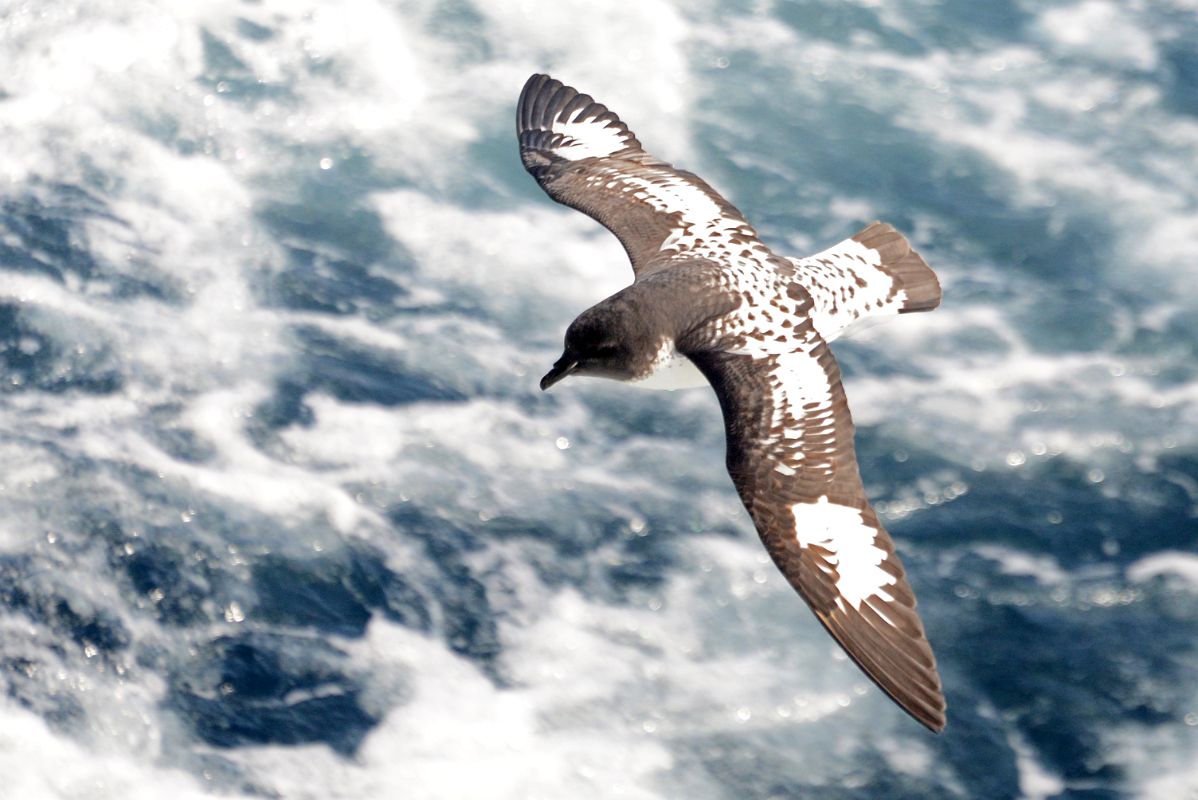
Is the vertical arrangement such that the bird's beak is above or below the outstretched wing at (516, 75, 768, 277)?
below

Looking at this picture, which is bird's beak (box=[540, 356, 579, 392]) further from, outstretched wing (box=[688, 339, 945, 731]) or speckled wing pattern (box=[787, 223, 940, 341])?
speckled wing pattern (box=[787, 223, 940, 341])

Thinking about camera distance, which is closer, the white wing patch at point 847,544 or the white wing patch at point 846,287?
the white wing patch at point 847,544

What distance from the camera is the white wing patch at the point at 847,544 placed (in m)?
8.60

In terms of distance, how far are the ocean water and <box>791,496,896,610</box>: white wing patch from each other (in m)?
3.85

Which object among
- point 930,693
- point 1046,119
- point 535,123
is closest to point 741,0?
point 1046,119

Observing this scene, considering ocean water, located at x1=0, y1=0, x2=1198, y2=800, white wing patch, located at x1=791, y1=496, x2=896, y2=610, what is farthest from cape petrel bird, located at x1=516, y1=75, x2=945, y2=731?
ocean water, located at x1=0, y1=0, x2=1198, y2=800

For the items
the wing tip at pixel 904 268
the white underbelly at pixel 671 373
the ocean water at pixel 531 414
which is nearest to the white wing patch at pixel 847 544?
the white underbelly at pixel 671 373

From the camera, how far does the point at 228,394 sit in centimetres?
1467

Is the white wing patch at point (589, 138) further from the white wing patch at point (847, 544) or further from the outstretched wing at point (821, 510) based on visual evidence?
the white wing patch at point (847, 544)

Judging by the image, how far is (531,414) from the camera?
14.7m

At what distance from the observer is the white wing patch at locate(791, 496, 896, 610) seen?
28.2 feet

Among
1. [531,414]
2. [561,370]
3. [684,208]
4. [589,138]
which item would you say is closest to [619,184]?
[684,208]

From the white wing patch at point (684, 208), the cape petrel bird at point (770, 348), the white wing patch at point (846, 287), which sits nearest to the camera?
the cape petrel bird at point (770, 348)

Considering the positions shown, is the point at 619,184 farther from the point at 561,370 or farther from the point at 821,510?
the point at 821,510
